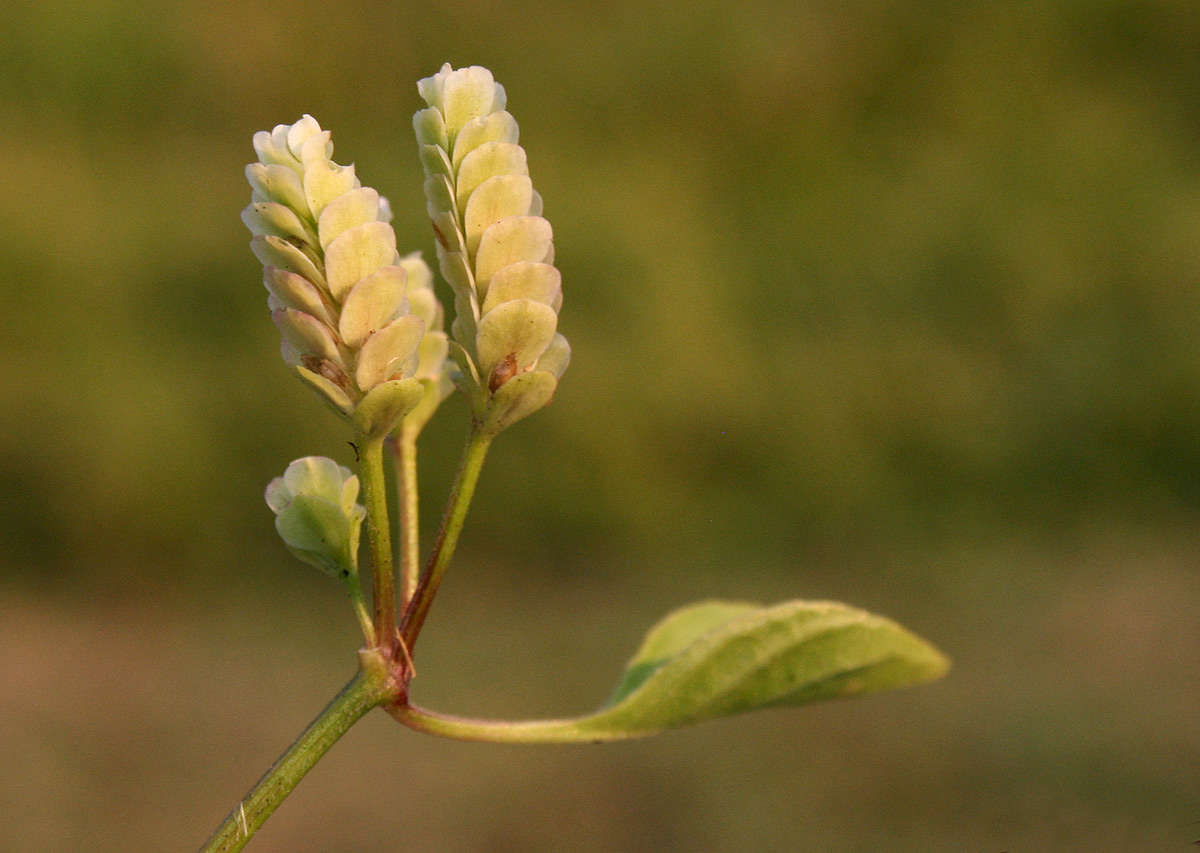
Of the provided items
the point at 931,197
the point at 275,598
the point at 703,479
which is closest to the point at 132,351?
the point at 275,598

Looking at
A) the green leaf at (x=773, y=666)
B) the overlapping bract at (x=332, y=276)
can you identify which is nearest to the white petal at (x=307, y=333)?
the overlapping bract at (x=332, y=276)

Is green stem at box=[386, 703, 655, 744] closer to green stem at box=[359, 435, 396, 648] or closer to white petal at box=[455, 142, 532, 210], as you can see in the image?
green stem at box=[359, 435, 396, 648]

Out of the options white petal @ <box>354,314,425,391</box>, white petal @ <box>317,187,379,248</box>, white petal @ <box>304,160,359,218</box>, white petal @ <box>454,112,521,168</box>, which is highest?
white petal @ <box>454,112,521,168</box>

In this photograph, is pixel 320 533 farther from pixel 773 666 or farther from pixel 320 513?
pixel 773 666

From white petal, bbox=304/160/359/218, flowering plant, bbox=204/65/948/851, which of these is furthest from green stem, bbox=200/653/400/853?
white petal, bbox=304/160/359/218

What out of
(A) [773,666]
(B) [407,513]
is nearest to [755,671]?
(A) [773,666]

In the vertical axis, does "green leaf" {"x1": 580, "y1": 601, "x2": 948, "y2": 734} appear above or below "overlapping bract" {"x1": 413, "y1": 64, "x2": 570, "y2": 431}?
below
